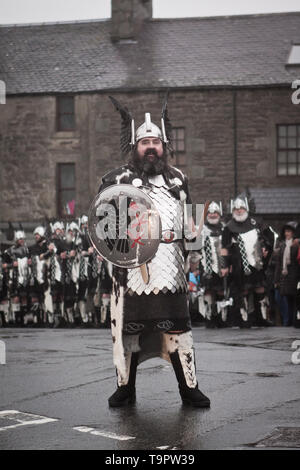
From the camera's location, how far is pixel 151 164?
781cm

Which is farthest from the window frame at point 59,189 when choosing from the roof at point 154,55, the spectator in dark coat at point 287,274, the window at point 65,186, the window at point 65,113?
the spectator in dark coat at point 287,274

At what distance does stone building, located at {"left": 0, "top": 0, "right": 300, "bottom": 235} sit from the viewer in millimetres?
34594

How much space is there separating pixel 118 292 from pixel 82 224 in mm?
14224

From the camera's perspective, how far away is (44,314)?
73.2 feet

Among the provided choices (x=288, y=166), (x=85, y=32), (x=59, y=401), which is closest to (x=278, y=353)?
(x=59, y=401)

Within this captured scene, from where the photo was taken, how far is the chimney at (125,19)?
37.5 m

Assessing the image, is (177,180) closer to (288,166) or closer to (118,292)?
(118,292)

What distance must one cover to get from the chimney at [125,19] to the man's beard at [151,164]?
1196 inches

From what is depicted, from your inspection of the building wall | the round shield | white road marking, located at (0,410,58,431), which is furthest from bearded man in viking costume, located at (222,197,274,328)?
the building wall

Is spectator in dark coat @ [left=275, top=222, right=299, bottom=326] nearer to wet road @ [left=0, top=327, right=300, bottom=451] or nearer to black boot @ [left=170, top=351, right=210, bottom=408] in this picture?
wet road @ [left=0, top=327, right=300, bottom=451]

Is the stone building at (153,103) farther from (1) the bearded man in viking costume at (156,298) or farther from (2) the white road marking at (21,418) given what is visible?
(2) the white road marking at (21,418)

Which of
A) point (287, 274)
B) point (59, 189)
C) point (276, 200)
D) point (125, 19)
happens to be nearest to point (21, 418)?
point (287, 274)

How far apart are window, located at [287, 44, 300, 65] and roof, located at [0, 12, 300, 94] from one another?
0.17 metres

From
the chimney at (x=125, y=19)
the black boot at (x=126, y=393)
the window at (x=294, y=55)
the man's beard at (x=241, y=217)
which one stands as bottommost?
the black boot at (x=126, y=393)
